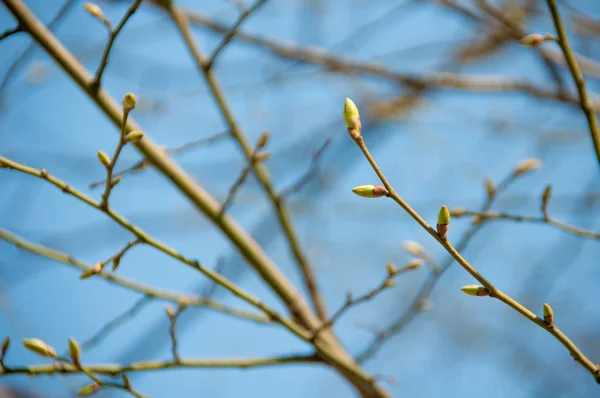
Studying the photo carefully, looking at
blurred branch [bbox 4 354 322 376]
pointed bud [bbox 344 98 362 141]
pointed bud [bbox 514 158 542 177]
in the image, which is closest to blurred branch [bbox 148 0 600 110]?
pointed bud [bbox 514 158 542 177]

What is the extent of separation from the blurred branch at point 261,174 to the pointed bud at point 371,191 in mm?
687

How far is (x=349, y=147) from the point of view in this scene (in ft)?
8.52

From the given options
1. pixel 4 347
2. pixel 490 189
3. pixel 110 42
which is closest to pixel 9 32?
pixel 110 42

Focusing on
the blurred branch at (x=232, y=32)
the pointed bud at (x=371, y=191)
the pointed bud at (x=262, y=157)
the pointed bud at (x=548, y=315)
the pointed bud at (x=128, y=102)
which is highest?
the blurred branch at (x=232, y=32)

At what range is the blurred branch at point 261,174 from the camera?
145 cm

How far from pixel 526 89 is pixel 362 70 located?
0.66m

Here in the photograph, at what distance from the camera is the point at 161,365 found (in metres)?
1.05

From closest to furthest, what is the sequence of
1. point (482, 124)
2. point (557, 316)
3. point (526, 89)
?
1. point (526, 89)
2. point (482, 124)
3. point (557, 316)

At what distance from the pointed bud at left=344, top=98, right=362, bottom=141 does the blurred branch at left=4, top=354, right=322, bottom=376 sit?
61 cm

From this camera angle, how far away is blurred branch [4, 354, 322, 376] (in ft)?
3.21

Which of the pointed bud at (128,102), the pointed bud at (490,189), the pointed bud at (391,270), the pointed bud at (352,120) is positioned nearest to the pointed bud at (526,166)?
the pointed bud at (490,189)

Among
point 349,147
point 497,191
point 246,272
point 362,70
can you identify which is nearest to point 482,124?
point 349,147

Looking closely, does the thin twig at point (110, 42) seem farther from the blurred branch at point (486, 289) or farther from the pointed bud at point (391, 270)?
the pointed bud at point (391, 270)

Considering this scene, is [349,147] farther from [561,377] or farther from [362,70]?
[561,377]
